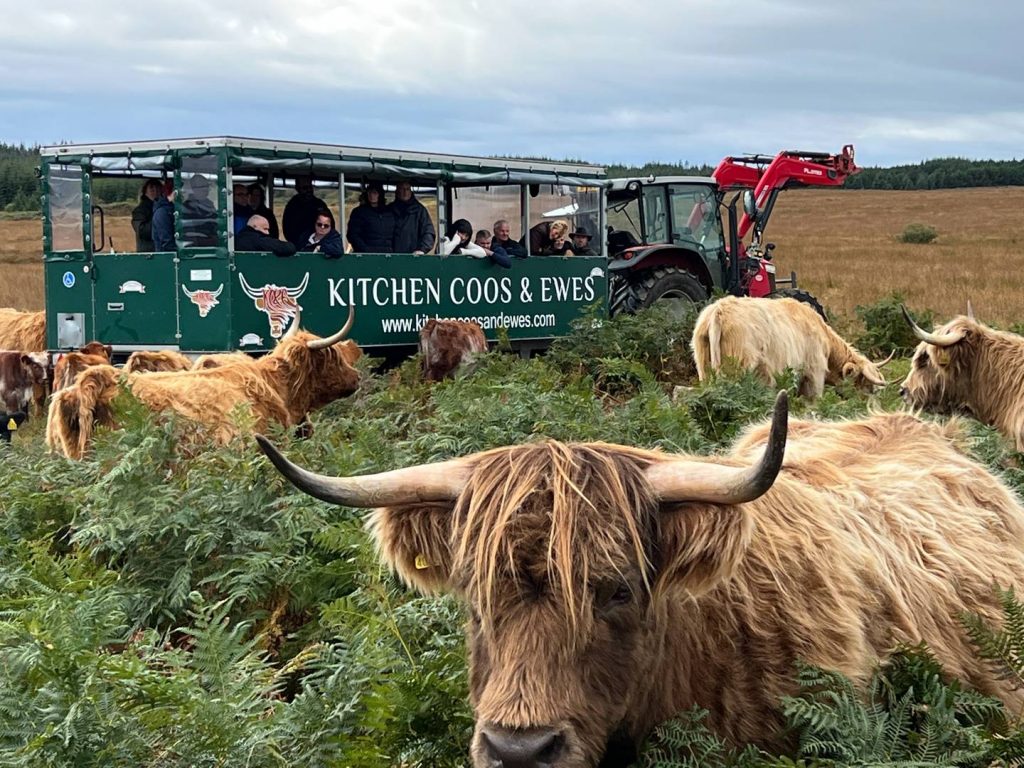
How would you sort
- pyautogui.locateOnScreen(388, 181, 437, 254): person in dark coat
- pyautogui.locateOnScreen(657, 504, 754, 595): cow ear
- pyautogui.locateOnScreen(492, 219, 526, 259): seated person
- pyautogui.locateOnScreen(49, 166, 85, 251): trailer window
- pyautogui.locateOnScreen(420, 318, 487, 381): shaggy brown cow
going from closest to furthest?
pyautogui.locateOnScreen(657, 504, 754, 595): cow ear < pyautogui.locateOnScreen(420, 318, 487, 381): shaggy brown cow < pyautogui.locateOnScreen(49, 166, 85, 251): trailer window < pyautogui.locateOnScreen(388, 181, 437, 254): person in dark coat < pyautogui.locateOnScreen(492, 219, 526, 259): seated person

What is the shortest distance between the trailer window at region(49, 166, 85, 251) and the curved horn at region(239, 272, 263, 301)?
2.51 meters

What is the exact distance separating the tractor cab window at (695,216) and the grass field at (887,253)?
546 cm

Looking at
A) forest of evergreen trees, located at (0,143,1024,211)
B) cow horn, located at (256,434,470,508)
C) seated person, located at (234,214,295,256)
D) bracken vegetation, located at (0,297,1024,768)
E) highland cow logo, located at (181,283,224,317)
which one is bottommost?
bracken vegetation, located at (0,297,1024,768)

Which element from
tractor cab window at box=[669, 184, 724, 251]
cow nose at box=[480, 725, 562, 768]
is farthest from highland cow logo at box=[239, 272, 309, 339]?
cow nose at box=[480, 725, 562, 768]

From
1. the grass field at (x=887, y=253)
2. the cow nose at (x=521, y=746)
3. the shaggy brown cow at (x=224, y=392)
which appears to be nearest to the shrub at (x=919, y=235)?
the grass field at (x=887, y=253)

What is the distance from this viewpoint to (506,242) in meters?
14.3

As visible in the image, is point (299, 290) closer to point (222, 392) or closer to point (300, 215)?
point (300, 215)

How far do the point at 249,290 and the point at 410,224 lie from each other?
2.57 meters

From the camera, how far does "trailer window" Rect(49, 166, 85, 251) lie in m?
12.6

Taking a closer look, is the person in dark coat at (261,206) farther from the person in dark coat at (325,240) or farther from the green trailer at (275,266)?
the person in dark coat at (325,240)

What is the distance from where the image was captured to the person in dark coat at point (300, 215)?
40.7 ft

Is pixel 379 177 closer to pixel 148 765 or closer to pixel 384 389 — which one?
pixel 384 389

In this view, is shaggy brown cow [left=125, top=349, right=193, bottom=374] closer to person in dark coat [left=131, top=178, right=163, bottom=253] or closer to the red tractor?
person in dark coat [left=131, top=178, right=163, bottom=253]

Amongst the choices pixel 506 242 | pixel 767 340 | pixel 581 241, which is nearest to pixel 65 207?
pixel 506 242
